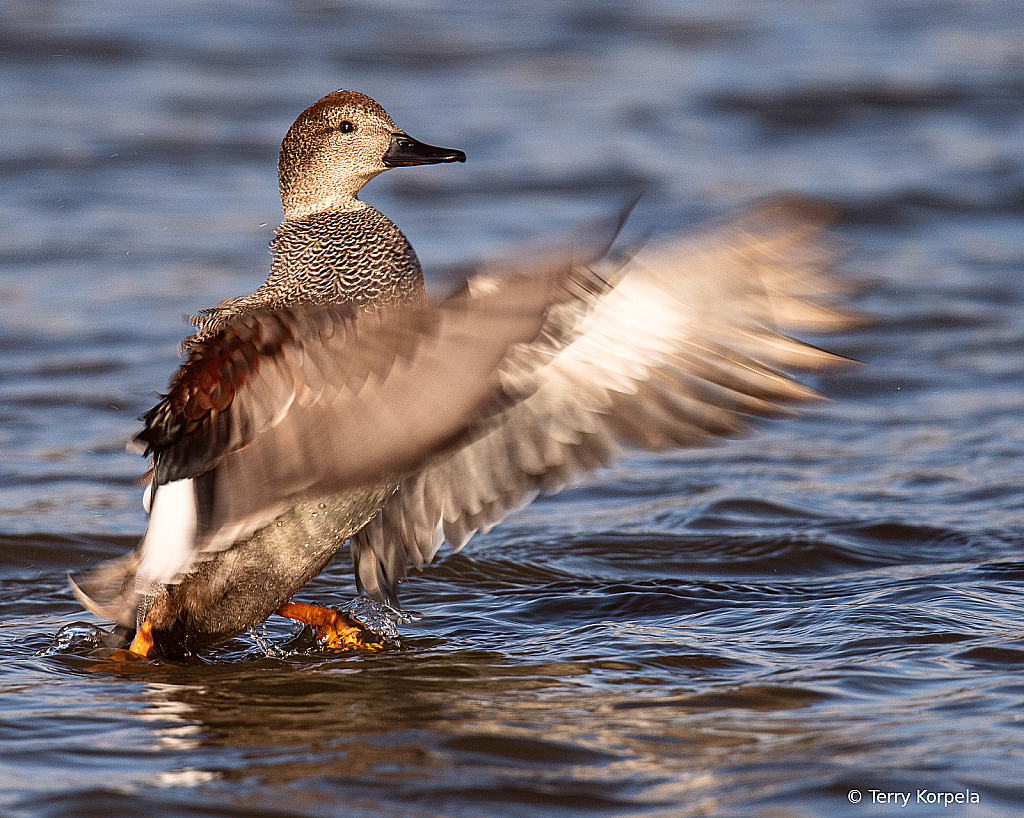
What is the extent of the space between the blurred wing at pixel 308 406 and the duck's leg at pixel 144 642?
7.1 inches

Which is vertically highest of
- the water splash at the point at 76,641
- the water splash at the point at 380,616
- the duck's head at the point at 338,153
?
the duck's head at the point at 338,153

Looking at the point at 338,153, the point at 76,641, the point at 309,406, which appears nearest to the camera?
the point at 309,406

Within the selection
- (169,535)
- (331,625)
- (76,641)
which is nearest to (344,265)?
(169,535)

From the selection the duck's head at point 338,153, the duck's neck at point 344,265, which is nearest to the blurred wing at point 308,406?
the duck's neck at point 344,265

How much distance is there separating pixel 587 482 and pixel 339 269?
2267 mm

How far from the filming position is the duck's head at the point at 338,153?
477 cm

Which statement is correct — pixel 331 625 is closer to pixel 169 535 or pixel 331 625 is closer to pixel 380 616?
pixel 380 616

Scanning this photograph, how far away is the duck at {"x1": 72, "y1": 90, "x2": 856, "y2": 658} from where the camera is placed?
123 inches

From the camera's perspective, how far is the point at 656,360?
154 inches

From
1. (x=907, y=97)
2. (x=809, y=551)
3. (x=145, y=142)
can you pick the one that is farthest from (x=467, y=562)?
(x=907, y=97)

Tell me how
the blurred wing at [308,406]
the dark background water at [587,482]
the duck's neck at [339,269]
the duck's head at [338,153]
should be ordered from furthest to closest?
1. the duck's head at [338,153]
2. the duck's neck at [339,269]
3. the dark background water at [587,482]
4. the blurred wing at [308,406]

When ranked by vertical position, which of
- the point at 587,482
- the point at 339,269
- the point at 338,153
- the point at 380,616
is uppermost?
the point at 338,153

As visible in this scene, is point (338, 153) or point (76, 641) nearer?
point (76, 641)

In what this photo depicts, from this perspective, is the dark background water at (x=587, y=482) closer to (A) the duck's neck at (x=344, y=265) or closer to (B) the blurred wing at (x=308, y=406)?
(B) the blurred wing at (x=308, y=406)
